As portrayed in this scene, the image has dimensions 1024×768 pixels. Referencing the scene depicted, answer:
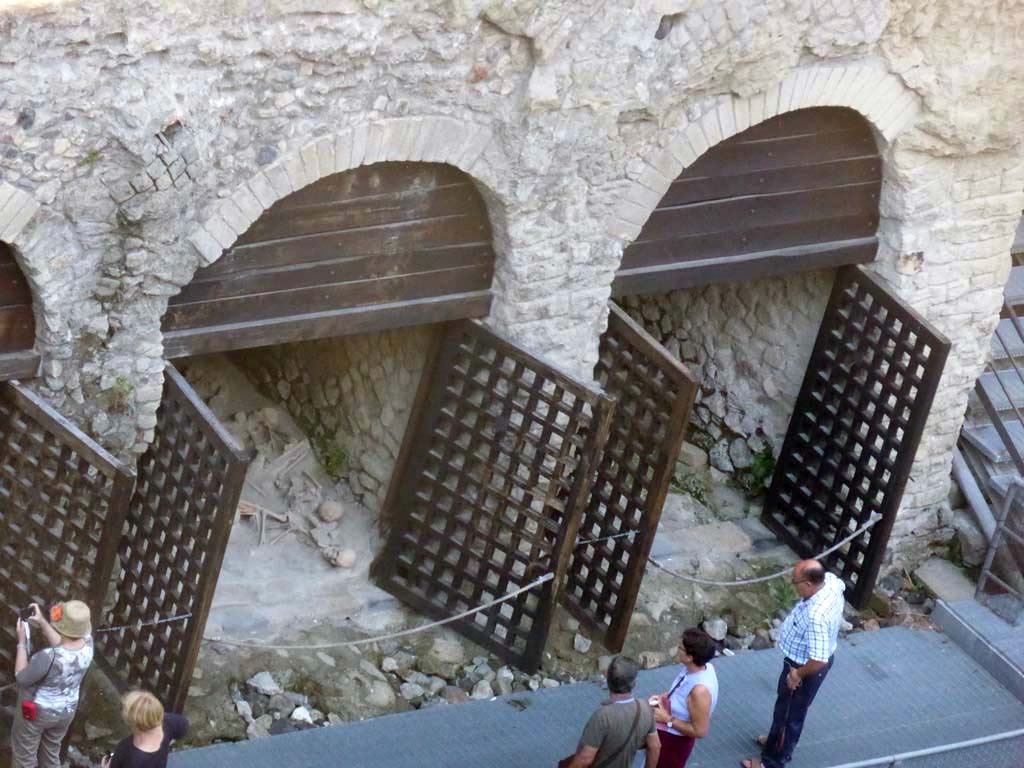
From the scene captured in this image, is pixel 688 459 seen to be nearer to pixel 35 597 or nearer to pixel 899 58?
pixel 899 58

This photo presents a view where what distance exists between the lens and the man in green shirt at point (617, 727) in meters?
6.67

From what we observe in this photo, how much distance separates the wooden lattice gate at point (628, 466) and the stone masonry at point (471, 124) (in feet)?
0.76

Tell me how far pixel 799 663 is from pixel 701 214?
95.4 inches

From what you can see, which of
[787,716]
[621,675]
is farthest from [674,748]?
[787,716]

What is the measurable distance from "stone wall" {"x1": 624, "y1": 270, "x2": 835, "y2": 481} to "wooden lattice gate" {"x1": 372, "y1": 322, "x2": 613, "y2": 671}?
184 centimetres

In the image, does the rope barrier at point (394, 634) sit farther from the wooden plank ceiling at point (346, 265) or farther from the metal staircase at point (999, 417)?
the metal staircase at point (999, 417)

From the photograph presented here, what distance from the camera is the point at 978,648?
31.0 ft

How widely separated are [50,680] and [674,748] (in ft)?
8.65

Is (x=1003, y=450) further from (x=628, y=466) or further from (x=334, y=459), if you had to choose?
(x=334, y=459)

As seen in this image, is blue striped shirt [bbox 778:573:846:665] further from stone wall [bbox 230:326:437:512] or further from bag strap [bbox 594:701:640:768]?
stone wall [bbox 230:326:437:512]

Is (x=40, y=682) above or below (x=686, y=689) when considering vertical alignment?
below

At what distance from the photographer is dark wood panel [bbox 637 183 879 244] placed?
872cm

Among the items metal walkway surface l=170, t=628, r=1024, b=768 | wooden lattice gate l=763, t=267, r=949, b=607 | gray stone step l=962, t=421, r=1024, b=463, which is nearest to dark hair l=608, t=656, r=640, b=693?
metal walkway surface l=170, t=628, r=1024, b=768

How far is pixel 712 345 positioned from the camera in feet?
34.9
